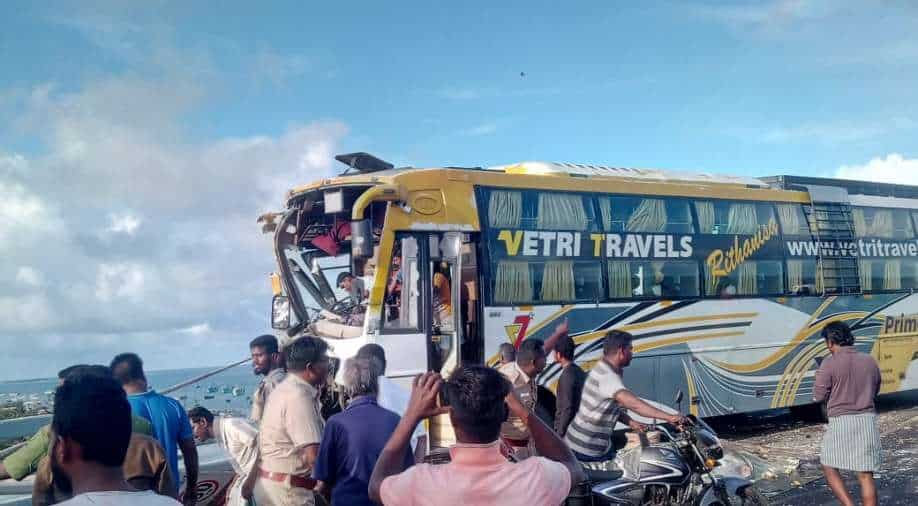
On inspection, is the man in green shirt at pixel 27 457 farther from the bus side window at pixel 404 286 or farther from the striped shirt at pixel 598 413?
the bus side window at pixel 404 286

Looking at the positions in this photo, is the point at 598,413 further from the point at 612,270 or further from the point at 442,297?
the point at 612,270

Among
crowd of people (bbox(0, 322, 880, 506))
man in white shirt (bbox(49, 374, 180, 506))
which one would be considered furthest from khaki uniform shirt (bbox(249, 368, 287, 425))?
man in white shirt (bbox(49, 374, 180, 506))

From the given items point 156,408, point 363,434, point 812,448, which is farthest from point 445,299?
point 363,434

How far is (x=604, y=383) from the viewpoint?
229 inches

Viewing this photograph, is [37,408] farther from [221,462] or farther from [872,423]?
[872,423]

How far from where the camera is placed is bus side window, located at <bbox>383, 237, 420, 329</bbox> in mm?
9328

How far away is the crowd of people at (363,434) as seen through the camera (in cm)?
268

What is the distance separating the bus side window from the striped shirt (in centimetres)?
368

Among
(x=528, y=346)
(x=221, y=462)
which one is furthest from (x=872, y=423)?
(x=221, y=462)

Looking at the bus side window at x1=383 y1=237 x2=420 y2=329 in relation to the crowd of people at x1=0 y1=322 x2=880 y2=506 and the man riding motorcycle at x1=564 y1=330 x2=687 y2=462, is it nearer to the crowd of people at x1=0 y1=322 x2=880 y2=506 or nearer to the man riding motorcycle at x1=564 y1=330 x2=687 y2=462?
the crowd of people at x1=0 y1=322 x2=880 y2=506

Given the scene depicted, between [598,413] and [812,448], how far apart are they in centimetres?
661

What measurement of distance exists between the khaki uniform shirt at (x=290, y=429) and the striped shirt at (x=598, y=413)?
6.51 ft

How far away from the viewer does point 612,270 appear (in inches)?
431

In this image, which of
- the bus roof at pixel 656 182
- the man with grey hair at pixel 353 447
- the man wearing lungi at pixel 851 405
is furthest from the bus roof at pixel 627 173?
the man with grey hair at pixel 353 447
